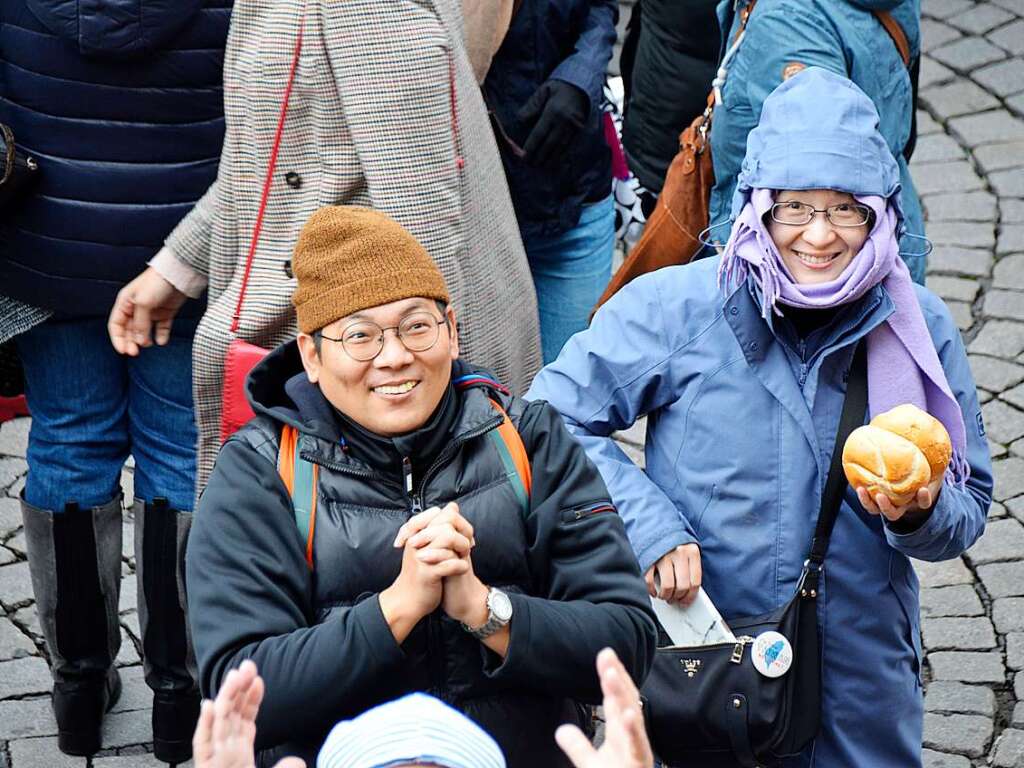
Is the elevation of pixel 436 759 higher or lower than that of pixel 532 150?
higher

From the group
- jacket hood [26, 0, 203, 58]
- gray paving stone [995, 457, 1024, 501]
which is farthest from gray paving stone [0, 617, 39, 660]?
gray paving stone [995, 457, 1024, 501]

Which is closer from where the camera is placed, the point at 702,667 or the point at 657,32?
the point at 702,667

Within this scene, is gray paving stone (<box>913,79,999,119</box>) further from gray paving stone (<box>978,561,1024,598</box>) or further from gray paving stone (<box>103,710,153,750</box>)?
gray paving stone (<box>103,710,153,750</box>)

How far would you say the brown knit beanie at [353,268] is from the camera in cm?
266

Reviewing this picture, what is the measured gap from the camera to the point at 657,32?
486 cm

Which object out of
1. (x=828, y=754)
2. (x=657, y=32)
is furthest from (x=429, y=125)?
(x=657, y=32)

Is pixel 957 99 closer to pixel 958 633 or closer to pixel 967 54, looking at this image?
pixel 967 54

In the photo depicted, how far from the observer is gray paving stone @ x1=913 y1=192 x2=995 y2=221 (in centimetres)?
712

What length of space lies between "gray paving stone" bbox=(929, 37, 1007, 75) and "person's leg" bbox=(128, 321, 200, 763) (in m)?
5.53

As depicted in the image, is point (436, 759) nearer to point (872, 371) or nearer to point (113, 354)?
point (872, 371)

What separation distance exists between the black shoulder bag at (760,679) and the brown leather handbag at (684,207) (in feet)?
3.20

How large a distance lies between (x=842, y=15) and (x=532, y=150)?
0.83m

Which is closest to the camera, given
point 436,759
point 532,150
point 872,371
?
point 436,759

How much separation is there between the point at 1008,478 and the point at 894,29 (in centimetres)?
203
